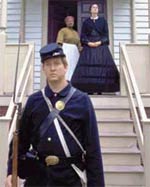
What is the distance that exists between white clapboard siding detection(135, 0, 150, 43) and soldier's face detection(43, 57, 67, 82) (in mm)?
7881

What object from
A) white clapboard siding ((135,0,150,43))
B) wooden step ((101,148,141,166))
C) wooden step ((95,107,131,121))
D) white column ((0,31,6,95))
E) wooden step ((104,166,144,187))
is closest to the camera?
wooden step ((104,166,144,187))

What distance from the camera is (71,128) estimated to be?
227 centimetres

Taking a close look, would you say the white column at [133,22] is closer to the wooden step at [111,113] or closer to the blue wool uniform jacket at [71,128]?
the wooden step at [111,113]

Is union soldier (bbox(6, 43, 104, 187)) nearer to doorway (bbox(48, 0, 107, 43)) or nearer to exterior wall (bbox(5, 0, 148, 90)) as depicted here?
exterior wall (bbox(5, 0, 148, 90))

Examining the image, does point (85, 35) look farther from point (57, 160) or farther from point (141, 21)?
point (57, 160)

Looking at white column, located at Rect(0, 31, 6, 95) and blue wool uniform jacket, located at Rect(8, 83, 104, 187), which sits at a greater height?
white column, located at Rect(0, 31, 6, 95)

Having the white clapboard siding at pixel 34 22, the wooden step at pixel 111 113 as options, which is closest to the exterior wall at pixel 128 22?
the white clapboard siding at pixel 34 22

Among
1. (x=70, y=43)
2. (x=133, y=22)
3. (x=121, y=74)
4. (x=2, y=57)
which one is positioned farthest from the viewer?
(x=133, y=22)

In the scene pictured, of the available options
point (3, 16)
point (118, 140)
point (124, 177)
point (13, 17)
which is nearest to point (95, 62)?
point (3, 16)

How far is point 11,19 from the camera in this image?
10.1 metres

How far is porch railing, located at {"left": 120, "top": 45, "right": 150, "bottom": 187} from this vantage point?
4.50 meters

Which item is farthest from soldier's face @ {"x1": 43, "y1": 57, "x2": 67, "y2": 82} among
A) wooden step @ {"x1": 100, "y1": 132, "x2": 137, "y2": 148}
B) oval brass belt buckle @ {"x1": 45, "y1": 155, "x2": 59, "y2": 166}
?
wooden step @ {"x1": 100, "y1": 132, "x2": 137, "y2": 148}

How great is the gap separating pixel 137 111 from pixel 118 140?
0.84 metres

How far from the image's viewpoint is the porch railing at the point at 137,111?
14.8 ft
